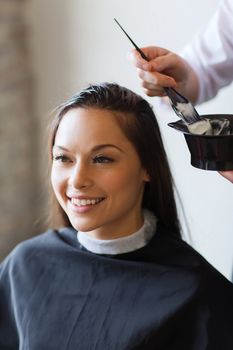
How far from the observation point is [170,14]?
1.49m

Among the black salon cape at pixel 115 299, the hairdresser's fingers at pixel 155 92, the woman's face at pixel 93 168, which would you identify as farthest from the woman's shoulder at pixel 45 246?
the hairdresser's fingers at pixel 155 92

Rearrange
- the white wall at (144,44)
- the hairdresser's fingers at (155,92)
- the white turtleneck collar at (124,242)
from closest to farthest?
the hairdresser's fingers at (155,92)
the white turtleneck collar at (124,242)
the white wall at (144,44)

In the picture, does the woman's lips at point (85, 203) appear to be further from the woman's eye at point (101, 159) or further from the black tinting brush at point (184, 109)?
the black tinting brush at point (184, 109)

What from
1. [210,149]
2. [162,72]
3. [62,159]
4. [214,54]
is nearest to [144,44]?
[214,54]

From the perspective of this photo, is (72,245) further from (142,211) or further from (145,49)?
(145,49)

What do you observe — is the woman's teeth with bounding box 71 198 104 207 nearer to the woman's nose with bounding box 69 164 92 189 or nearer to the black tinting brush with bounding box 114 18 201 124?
the woman's nose with bounding box 69 164 92 189

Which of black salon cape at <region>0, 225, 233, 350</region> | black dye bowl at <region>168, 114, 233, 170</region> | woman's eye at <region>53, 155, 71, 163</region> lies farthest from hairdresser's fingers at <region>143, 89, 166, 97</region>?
black salon cape at <region>0, 225, 233, 350</region>

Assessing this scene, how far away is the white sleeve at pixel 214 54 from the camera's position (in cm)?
124

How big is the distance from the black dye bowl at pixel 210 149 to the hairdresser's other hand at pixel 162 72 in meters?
0.09

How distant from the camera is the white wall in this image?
1.48 metres

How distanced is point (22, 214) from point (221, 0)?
4.22 feet

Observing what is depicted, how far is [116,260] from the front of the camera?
116 cm

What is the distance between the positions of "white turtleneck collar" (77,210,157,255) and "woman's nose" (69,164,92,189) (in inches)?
6.8

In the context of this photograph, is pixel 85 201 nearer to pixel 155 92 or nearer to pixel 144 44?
pixel 155 92
